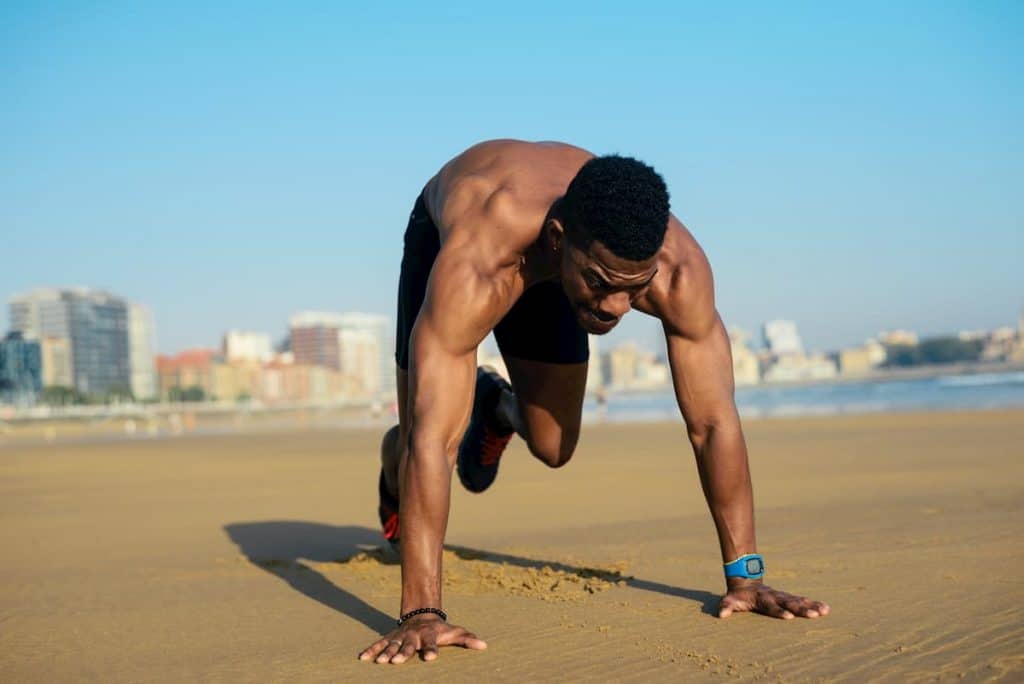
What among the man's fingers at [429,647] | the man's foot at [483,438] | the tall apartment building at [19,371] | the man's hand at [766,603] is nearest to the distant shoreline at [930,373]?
the tall apartment building at [19,371]

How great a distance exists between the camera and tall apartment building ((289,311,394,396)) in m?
173

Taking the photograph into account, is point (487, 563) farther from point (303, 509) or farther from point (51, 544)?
point (303, 509)

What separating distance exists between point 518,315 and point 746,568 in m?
1.61

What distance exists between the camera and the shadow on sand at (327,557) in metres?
4.23

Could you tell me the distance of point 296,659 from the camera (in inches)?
134

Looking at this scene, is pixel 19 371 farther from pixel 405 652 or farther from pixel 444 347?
pixel 405 652

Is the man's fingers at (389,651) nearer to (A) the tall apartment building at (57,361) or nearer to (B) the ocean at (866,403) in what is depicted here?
(B) the ocean at (866,403)

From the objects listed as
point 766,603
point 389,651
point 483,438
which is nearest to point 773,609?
point 766,603

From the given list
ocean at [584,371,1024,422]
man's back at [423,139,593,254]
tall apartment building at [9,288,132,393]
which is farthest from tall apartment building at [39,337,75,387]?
man's back at [423,139,593,254]

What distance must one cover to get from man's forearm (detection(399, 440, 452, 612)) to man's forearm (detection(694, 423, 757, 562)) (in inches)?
41.4

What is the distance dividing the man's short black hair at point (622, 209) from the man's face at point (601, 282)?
3 centimetres

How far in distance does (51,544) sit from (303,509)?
103 inches

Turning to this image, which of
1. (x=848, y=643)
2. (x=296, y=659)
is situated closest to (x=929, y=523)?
(x=848, y=643)

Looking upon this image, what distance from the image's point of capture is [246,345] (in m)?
190
